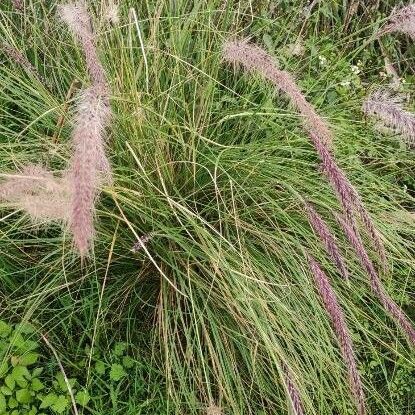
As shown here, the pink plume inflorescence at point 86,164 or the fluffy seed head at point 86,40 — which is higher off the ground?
the pink plume inflorescence at point 86,164

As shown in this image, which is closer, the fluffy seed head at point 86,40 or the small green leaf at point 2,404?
the fluffy seed head at point 86,40

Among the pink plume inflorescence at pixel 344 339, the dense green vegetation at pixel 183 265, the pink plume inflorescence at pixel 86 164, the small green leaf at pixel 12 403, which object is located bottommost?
the small green leaf at pixel 12 403

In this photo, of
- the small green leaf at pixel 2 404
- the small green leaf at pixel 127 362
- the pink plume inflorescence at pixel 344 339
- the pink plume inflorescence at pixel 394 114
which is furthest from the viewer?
the small green leaf at pixel 127 362

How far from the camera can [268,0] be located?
8.17 feet

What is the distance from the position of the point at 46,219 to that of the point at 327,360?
106cm

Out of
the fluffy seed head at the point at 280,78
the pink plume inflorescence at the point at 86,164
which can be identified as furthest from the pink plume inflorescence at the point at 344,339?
the pink plume inflorescence at the point at 86,164

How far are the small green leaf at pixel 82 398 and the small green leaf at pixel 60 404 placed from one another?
48mm

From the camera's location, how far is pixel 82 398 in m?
2.02

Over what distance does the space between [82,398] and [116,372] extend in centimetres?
13

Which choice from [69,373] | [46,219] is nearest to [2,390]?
[69,373]

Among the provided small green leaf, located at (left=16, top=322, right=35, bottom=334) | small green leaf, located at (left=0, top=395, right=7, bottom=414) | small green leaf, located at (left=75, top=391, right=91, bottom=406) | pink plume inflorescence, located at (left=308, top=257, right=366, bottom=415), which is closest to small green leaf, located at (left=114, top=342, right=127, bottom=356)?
small green leaf, located at (left=75, top=391, right=91, bottom=406)

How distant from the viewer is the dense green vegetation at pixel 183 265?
2.03 meters

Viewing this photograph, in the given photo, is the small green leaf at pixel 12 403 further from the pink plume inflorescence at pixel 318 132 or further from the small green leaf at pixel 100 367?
the pink plume inflorescence at pixel 318 132

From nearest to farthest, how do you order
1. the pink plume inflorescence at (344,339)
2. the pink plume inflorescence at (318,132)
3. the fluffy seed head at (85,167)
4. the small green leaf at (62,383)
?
the fluffy seed head at (85,167) < the pink plume inflorescence at (318,132) < the pink plume inflorescence at (344,339) < the small green leaf at (62,383)
